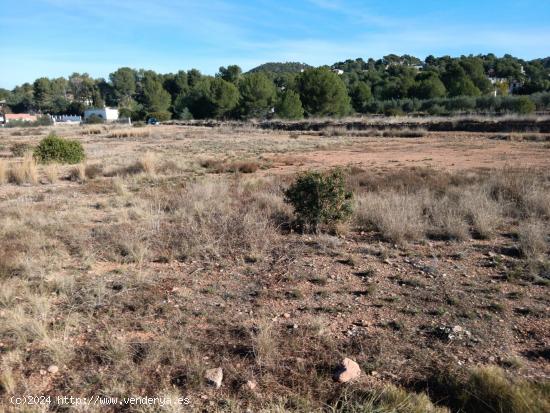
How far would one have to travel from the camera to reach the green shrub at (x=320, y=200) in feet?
25.8

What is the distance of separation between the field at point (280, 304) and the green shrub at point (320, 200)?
1.10ft

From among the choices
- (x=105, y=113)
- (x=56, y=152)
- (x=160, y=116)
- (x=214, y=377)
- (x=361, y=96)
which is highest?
(x=361, y=96)

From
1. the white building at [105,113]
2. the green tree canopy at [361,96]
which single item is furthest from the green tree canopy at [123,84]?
the green tree canopy at [361,96]

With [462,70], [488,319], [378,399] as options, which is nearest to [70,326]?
[378,399]

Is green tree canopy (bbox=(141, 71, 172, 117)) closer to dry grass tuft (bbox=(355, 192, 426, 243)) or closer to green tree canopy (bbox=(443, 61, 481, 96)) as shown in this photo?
green tree canopy (bbox=(443, 61, 481, 96))

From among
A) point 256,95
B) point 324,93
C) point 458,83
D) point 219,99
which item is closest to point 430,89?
point 458,83

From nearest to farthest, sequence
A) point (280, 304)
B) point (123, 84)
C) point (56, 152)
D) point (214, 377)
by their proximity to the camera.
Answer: point (214, 377) < point (280, 304) < point (56, 152) < point (123, 84)

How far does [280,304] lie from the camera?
196 inches

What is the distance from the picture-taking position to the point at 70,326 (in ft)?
14.7

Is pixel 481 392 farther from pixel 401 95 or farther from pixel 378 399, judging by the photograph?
pixel 401 95

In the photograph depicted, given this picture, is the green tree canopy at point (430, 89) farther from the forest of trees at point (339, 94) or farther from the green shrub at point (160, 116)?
the green shrub at point (160, 116)

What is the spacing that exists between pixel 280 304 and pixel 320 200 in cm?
323

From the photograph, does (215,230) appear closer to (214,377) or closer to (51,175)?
(214,377)

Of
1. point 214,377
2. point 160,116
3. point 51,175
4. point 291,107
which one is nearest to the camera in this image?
point 214,377
